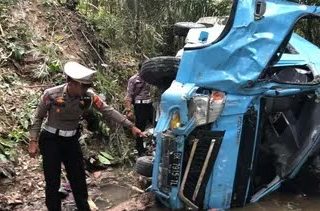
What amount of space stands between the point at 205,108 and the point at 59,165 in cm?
152

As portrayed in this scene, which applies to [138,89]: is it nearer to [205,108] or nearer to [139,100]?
[139,100]

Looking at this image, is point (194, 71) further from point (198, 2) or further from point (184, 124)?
point (198, 2)

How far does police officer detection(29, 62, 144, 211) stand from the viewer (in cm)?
481

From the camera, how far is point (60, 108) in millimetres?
4844

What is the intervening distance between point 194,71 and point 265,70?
0.67 meters

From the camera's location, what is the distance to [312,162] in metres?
5.51

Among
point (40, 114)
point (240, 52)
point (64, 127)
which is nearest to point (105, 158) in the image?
point (64, 127)

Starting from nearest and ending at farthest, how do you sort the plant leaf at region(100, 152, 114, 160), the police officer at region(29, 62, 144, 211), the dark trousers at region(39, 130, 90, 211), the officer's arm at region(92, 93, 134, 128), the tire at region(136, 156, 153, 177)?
the police officer at region(29, 62, 144, 211) < the dark trousers at region(39, 130, 90, 211) < the officer's arm at region(92, 93, 134, 128) < the tire at region(136, 156, 153, 177) < the plant leaf at region(100, 152, 114, 160)

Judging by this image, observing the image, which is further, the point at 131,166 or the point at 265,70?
the point at 131,166

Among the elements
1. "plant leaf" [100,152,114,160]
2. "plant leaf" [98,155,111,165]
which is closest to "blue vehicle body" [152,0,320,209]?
"plant leaf" [98,155,111,165]

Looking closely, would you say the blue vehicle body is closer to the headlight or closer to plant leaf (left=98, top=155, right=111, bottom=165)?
the headlight

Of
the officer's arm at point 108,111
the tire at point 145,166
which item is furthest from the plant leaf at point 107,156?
the officer's arm at point 108,111

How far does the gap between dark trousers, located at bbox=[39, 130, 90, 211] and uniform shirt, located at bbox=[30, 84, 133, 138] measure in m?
0.12

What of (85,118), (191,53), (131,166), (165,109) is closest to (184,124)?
(165,109)
